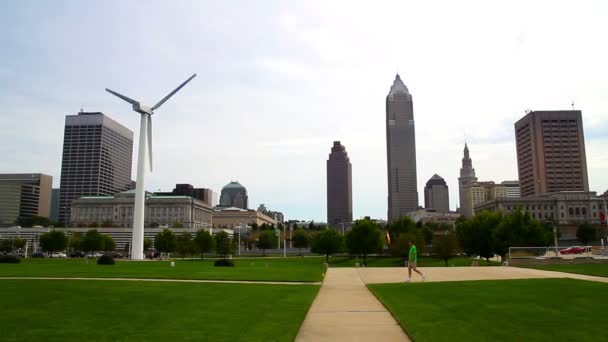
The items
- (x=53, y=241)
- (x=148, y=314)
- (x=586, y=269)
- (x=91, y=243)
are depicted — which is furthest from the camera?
(x=91, y=243)

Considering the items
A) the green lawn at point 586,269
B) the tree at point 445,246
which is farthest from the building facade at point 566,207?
the green lawn at point 586,269

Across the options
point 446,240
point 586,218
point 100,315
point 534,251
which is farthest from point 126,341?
point 586,218

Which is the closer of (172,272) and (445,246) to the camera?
(172,272)

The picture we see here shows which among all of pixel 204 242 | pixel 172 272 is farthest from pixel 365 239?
pixel 172 272

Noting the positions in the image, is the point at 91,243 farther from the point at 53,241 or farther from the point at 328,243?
the point at 328,243

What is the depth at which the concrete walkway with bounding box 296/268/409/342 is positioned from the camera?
11250 mm

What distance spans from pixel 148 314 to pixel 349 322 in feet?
19.3

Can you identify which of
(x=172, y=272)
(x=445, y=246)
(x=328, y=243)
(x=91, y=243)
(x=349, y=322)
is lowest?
(x=172, y=272)

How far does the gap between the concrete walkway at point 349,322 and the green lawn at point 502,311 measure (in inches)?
16.8

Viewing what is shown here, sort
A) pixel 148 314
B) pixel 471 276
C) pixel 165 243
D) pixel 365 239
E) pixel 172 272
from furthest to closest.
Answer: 1. pixel 165 243
2. pixel 365 239
3. pixel 172 272
4. pixel 471 276
5. pixel 148 314

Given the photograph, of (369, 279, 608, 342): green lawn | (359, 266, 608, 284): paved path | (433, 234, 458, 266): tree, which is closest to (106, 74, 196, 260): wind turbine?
(433, 234, 458, 266): tree

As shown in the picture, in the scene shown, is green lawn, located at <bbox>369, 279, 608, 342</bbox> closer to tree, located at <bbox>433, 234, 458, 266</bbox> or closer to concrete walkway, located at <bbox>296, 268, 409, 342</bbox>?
concrete walkway, located at <bbox>296, 268, 409, 342</bbox>

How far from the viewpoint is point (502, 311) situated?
14.4 metres

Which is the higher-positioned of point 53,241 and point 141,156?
point 141,156
